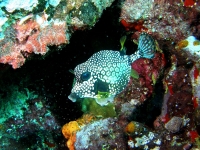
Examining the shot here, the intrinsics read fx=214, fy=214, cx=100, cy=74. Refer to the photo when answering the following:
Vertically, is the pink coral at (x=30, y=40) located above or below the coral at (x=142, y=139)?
above

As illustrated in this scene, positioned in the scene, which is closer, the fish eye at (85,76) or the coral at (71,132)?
the fish eye at (85,76)

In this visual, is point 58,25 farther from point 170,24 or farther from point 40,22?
point 170,24

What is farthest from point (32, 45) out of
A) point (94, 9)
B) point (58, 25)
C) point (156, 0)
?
point (156, 0)

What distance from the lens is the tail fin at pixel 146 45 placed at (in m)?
4.25

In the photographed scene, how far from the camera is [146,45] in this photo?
4.29 m

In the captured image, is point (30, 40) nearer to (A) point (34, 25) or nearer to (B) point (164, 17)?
(A) point (34, 25)

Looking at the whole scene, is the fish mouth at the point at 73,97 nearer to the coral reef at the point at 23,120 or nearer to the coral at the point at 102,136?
the coral at the point at 102,136

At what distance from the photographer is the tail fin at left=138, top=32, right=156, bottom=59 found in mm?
4254

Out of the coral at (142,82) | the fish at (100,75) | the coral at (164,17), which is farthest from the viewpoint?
the coral at (142,82)

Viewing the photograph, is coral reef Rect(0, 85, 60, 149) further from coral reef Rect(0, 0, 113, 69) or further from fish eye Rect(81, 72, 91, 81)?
coral reef Rect(0, 0, 113, 69)

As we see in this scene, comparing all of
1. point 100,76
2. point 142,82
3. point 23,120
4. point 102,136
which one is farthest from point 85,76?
point 23,120

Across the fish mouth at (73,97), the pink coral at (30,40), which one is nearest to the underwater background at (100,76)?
the pink coral at (30,40)

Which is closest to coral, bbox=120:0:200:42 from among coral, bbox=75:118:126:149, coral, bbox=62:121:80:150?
coral, bbox=75:118:126:149

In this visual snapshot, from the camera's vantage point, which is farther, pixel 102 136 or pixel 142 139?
pixel 102 136
